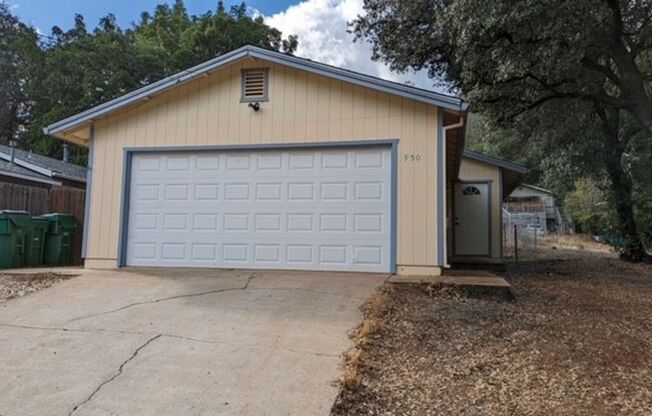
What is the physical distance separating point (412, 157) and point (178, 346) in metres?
4.81

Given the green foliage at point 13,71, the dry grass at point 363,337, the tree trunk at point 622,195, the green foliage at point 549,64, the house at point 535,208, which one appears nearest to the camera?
the dry grass at point 363,337

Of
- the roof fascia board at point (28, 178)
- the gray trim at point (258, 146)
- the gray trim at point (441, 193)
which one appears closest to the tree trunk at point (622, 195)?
the gray trim at point (441, 193)

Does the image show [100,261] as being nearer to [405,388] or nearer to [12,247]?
[12,247]

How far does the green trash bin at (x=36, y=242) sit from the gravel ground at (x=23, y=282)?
6.04 ft

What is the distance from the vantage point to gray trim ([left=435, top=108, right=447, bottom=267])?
7.65 metres

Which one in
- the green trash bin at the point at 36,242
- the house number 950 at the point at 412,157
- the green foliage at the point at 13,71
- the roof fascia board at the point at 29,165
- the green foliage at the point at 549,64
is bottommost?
the green trash bin at the point at 36,242

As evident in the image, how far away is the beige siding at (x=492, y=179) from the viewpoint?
44.0 ft

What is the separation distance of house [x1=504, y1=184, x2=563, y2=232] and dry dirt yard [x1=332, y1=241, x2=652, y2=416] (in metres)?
29.5

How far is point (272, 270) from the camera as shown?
8250 millimetres

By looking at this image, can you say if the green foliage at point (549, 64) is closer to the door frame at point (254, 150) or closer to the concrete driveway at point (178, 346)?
the door frame at point (254, 150)

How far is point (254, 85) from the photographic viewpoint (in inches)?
343

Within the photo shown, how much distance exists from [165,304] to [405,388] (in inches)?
136

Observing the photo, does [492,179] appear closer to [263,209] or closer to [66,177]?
[263,209]

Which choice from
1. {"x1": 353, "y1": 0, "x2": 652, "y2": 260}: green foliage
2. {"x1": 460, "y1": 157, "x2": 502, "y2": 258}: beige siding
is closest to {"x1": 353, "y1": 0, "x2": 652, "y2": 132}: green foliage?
{"x1": 353, "y1": 0, "x2": 652, "y2": 260}: green foliage
